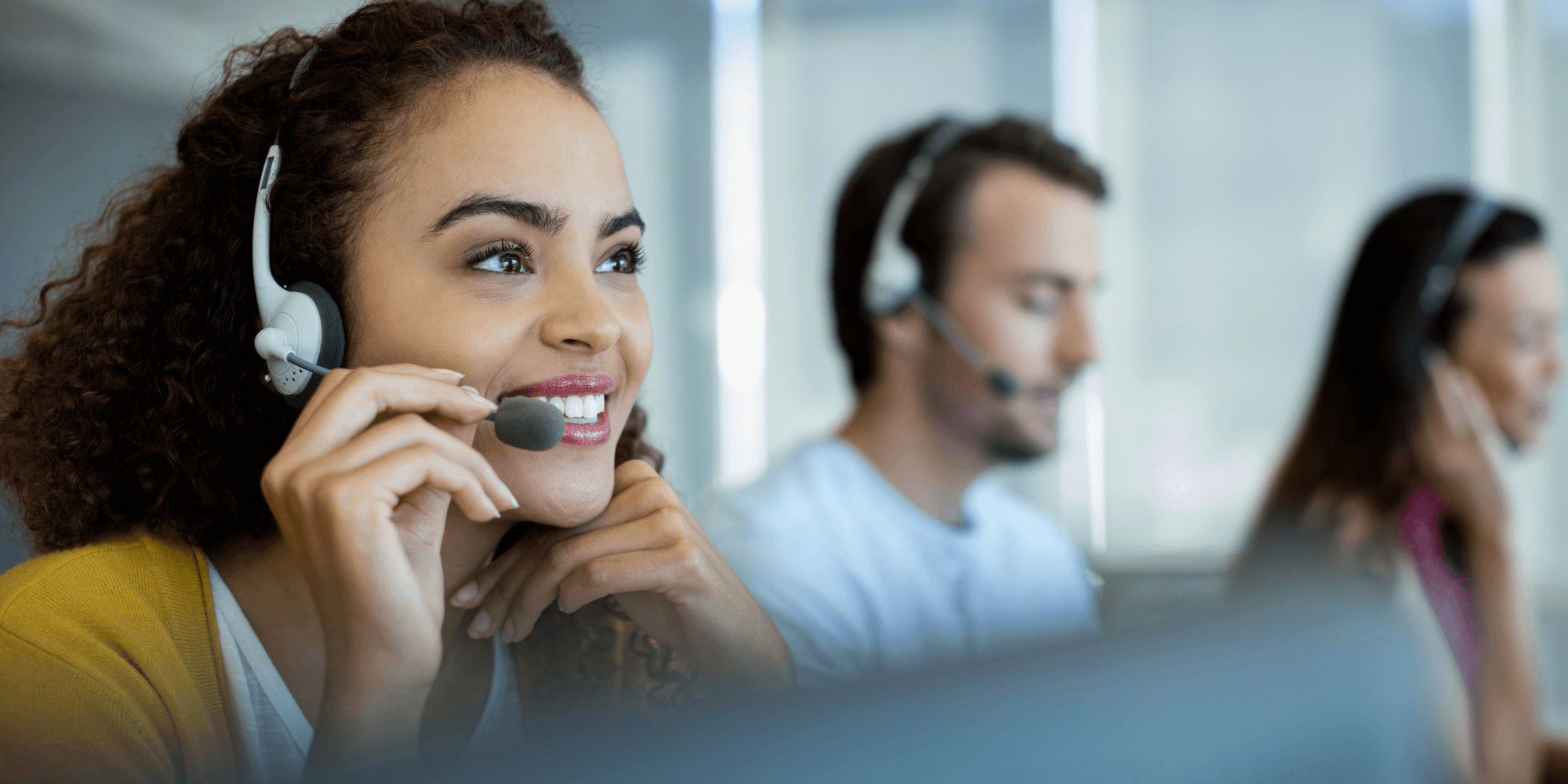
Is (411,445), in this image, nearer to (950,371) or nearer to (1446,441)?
(950,371)

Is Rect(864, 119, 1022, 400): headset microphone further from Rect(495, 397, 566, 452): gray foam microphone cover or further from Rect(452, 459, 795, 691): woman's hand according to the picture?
Rect(495, 397, 566, 452): gray foam microphone cover

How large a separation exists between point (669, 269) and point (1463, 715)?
3.77 feet

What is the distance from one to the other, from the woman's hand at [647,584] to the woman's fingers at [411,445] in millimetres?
82

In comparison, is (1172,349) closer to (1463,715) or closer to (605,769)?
(1463,715)

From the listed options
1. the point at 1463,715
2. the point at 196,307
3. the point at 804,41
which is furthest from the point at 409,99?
the point at 804,41

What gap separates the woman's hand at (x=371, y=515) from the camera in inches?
14.9

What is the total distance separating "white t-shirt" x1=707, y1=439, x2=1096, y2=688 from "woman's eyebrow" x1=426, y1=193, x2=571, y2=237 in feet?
1.53

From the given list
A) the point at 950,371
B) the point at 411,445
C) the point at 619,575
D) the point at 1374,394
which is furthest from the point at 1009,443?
the point at 411,445

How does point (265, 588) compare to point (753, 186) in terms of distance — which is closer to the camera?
point (265, 588)

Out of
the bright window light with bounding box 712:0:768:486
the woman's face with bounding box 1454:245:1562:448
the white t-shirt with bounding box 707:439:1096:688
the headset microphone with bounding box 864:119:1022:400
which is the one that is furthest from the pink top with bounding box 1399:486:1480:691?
the bright window light with bounding box 712:0:768:486

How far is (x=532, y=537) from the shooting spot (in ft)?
1.59

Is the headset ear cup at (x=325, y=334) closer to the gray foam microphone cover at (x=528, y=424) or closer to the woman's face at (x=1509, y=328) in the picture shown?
the gray foam microphone cover at (x=528, y=424)

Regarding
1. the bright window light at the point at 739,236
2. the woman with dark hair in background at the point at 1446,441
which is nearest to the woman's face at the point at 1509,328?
the woman with dark hair in background at the point at 1446,441

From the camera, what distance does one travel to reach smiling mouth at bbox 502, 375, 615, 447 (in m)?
0.43
